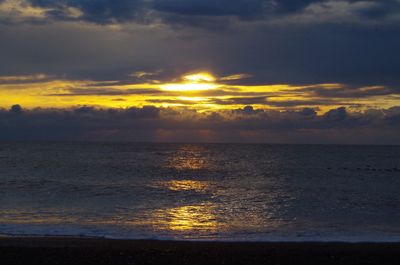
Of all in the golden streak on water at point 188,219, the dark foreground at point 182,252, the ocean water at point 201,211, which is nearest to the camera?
the dark foreground at point 182,252

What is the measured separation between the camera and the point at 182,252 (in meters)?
16.0

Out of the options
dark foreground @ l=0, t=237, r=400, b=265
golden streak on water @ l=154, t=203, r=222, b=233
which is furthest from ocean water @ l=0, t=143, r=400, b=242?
dark foreground @ l=0, t=237, r=400, b=265

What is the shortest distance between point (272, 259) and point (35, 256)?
23.7 feet

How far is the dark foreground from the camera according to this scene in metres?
14.8

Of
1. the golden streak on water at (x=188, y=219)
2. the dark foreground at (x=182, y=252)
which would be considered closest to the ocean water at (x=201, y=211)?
the golden streak on water at (x=188, y=219)

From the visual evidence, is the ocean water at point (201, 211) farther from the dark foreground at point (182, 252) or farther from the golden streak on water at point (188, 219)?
the dark foreground at point (182, 252)

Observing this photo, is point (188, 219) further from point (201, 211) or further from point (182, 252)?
point (182, 252)

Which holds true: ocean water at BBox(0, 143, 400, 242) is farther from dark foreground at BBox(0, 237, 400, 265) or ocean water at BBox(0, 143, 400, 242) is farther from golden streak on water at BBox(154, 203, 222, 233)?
dark foreground at BBox(0, 237, 400, 265)

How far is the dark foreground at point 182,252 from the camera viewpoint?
14.8 m

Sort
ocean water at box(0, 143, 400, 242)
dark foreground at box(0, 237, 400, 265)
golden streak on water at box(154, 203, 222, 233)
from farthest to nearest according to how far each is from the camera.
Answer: golden streak on water at box(154, 203, 222, 233), ocean water at box(0, 143, 400, 242), dark foreground at box(0, 237, 400, 265)

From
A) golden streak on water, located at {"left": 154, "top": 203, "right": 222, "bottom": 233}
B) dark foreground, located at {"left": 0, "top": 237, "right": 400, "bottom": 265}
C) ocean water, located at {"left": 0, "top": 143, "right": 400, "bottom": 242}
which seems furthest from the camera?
golden streak on water, located at {"left": 154, "top": 203, "right": 222, "bottom": 233}

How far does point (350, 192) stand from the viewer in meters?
42.5

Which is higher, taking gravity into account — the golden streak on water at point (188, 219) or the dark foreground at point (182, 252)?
the dark foreground at point (182, 252)

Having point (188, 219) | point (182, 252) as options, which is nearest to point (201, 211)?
point (188, 219)
